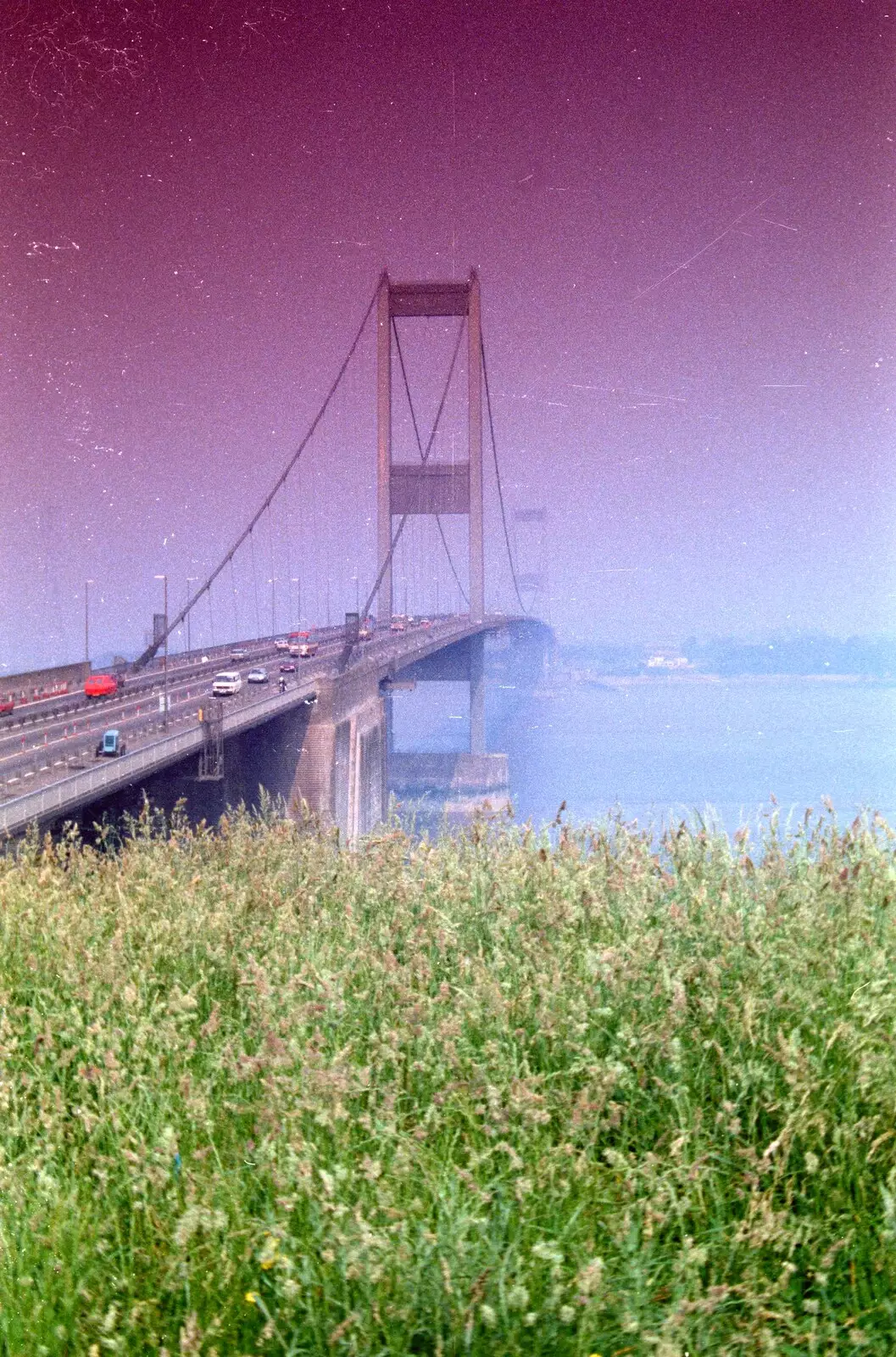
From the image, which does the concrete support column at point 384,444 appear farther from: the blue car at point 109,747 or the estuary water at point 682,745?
the blue car at point 109,747

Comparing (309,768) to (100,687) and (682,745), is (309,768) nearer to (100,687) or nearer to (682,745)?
(100,687)

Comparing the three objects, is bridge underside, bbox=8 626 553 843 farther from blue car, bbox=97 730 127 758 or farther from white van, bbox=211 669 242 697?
white van, bbox=211 669 242 697

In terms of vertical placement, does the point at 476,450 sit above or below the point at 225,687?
above

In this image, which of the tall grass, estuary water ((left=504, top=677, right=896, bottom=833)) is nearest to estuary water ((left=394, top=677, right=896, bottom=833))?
estuary water ((left=504, top=677, right=896, bottom=833))

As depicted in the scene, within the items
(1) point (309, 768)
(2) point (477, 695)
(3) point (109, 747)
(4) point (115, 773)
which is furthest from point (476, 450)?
(4) point (115, 773)

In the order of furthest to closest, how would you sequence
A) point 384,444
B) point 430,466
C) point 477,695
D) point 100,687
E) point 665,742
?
point 665,742 → point 477,695 → point 430,466 → point 384,444 → point 100,687

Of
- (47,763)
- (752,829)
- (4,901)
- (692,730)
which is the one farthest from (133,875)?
(692,730)
